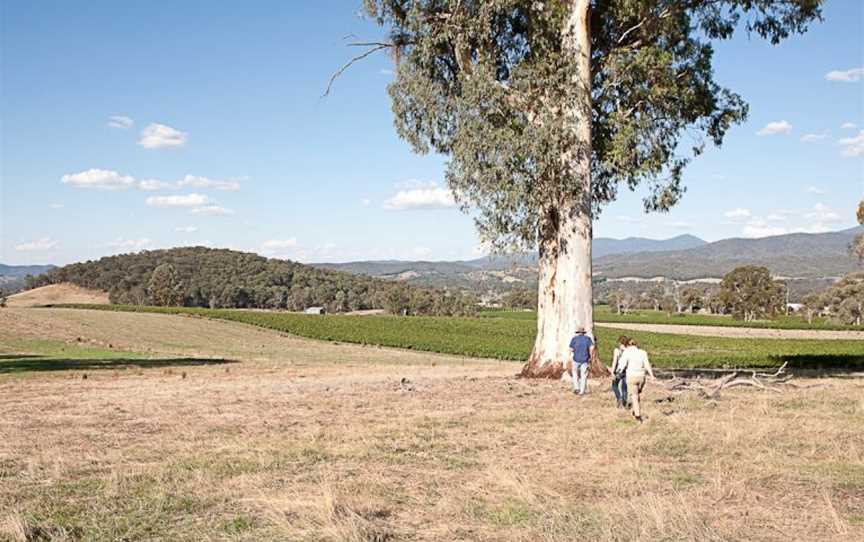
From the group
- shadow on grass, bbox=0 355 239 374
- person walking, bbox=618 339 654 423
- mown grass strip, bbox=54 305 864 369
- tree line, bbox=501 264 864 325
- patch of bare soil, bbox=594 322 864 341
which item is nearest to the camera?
person walking, bbox=618 339 654 423

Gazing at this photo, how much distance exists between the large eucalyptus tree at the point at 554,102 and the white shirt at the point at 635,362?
25.4 feet

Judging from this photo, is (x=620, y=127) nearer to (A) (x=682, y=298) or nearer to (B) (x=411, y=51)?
(B) (x=411, y=51)

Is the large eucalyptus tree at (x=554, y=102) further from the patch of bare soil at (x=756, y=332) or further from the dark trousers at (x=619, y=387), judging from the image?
the patch of bare soil at (x=756, y=332)

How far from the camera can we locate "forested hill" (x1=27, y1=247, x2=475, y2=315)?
133m

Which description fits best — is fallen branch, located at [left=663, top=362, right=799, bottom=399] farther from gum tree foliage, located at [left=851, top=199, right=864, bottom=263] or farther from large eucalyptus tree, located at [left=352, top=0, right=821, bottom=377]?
gum tree foliage, located at [left=851, top=199, right=864, bottom=263]

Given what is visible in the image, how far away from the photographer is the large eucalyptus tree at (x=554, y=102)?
25.0 metres

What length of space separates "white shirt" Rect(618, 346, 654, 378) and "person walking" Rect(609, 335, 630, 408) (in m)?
0.24

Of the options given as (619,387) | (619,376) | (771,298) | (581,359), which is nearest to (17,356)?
(581,359)

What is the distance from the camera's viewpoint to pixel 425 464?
1233 cm

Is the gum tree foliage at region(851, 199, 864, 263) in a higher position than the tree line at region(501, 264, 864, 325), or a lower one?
higher

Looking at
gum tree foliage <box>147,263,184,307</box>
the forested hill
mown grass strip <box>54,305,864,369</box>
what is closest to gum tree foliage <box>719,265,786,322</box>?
the forested hill

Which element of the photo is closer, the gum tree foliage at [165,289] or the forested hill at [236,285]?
the gum tree foliage at [165,289]

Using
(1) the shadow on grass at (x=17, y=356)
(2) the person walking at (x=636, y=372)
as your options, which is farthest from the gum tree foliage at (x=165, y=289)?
(2) the person walking at (x=636, y=372)

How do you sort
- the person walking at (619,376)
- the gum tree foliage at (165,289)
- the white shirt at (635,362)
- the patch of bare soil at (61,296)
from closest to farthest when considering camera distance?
the white shirt at (635,362) < the person walking at (619,376) < the gum tree foliage at (165,289) < the patch of bare soil at (61,296)
